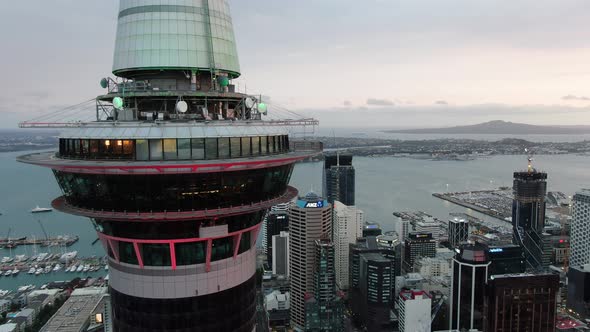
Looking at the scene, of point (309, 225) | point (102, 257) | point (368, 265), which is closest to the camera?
point (368, 265)

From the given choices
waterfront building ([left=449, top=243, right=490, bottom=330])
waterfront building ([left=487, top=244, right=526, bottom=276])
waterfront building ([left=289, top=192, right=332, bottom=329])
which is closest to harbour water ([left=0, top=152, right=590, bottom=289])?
waterfront building ([left=487, top=244, right=526, bottom=276])

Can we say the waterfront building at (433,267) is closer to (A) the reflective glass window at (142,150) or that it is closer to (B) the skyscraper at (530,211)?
(B) the skyscraper at (530,211)

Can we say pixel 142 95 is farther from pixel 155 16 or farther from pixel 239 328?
pixel 239 328

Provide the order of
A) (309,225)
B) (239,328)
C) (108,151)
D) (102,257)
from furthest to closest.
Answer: (102,257) → (309,225) → (239,328) → (108,151)

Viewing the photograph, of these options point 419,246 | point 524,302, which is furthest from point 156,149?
point 419,246

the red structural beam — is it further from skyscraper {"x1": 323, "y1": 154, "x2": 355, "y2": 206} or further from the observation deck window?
skyscraper {"x1": 323, "y1": 154, "x2": 355, "y2": 206}

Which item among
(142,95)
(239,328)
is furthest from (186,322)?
(142,95)

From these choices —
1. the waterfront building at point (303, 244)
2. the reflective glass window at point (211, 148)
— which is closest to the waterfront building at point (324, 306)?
the waterfront building at point (303, 244)
